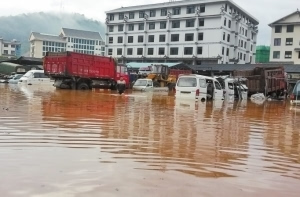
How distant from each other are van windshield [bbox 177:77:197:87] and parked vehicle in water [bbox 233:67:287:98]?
11.7 m

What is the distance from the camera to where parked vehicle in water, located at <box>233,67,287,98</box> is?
29609 millimetres

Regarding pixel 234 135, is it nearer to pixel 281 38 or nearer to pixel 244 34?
pixel 281 38

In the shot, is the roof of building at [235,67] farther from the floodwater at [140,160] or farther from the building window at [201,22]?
the floodwater at [140,160]

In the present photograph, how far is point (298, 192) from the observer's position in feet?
12.8

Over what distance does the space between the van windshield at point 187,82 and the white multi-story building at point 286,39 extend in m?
47.4

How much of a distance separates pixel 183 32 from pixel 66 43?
57308 millimetres

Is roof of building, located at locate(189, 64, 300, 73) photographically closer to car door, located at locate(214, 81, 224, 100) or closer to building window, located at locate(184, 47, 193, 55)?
building window, located at locate(184, 47, 193, 55)

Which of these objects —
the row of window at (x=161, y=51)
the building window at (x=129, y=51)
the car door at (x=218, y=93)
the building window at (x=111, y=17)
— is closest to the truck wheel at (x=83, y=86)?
the car door at (x=218, y=93)

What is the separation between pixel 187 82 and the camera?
19812 mm

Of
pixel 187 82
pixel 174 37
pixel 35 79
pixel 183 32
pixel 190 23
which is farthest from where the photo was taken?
pixel 174 37

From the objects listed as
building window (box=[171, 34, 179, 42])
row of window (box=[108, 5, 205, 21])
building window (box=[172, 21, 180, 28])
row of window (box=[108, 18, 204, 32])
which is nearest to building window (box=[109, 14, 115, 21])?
row of window (box=[108, 5, 205, 21])

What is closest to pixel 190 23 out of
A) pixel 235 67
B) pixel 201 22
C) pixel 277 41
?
pixel 201 22

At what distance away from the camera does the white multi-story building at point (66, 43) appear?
360 feet

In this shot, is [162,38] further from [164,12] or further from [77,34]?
[77,34]
